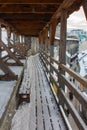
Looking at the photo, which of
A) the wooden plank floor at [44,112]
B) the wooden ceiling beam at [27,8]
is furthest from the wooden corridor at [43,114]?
the wooden ceiling beam at [27,8]

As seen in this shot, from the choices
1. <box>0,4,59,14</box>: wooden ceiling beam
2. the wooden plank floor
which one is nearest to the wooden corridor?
the wooden plank floor

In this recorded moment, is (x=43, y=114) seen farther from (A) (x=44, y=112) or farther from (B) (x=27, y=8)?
(B) (x=27, y=8)

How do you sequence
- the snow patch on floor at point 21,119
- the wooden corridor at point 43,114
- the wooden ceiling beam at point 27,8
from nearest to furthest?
1. the snow patch on floor at point 21,119
2. the wooden corridor at point 43,114
3. the wooden ceiling beam at point 27,8

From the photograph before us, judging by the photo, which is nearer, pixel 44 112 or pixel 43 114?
pixel 43 114

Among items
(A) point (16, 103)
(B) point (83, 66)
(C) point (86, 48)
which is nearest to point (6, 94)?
(A) point (16, 103)

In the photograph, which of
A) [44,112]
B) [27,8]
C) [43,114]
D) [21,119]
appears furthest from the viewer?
[27,8]

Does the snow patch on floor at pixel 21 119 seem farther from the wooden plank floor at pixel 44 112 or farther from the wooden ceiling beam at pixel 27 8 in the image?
the wooden ceiling beam at pixel 27 8

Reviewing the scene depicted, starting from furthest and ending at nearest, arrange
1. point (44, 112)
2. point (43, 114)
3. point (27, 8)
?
point (27, 8) < point (44, 112) < point (43, 114)

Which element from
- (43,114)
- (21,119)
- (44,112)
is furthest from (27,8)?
(21,119)

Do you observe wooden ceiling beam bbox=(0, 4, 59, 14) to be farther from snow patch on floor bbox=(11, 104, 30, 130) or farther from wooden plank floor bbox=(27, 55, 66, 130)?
snow patch on floor bbox=(11, 104, 30, 130)

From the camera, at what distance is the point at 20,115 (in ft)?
16.4

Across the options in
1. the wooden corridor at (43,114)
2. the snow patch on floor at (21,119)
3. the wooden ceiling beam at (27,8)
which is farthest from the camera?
the wooden ceiling beam at (27,8)

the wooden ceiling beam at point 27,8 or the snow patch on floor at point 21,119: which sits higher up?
the wooden ceiling beam at point 27,8

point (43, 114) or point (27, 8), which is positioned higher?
point (27, 8)
